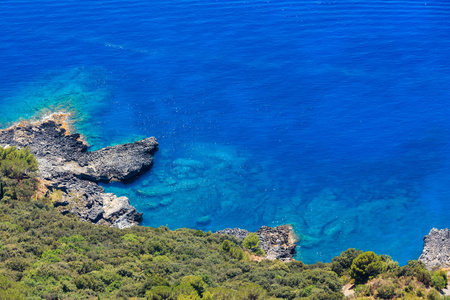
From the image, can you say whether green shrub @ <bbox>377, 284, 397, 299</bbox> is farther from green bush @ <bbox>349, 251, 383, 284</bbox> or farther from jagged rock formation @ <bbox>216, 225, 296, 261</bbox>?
jagged rock formation @ <bbox>216, 225, 296, 261</bbox>

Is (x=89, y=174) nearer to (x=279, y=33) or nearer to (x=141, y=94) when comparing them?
(x=141, y=94)

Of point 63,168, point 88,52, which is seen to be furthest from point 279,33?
point 63,168

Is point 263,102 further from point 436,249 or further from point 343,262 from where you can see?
point 343,262

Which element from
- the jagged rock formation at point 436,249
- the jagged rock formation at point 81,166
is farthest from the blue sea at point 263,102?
the jagged rock formation at point 81,166

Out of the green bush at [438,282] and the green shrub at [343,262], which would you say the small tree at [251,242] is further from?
the green bush at [438,282]

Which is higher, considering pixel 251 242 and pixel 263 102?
pixel 263 102

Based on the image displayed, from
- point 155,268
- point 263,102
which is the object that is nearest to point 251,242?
point 155,268
